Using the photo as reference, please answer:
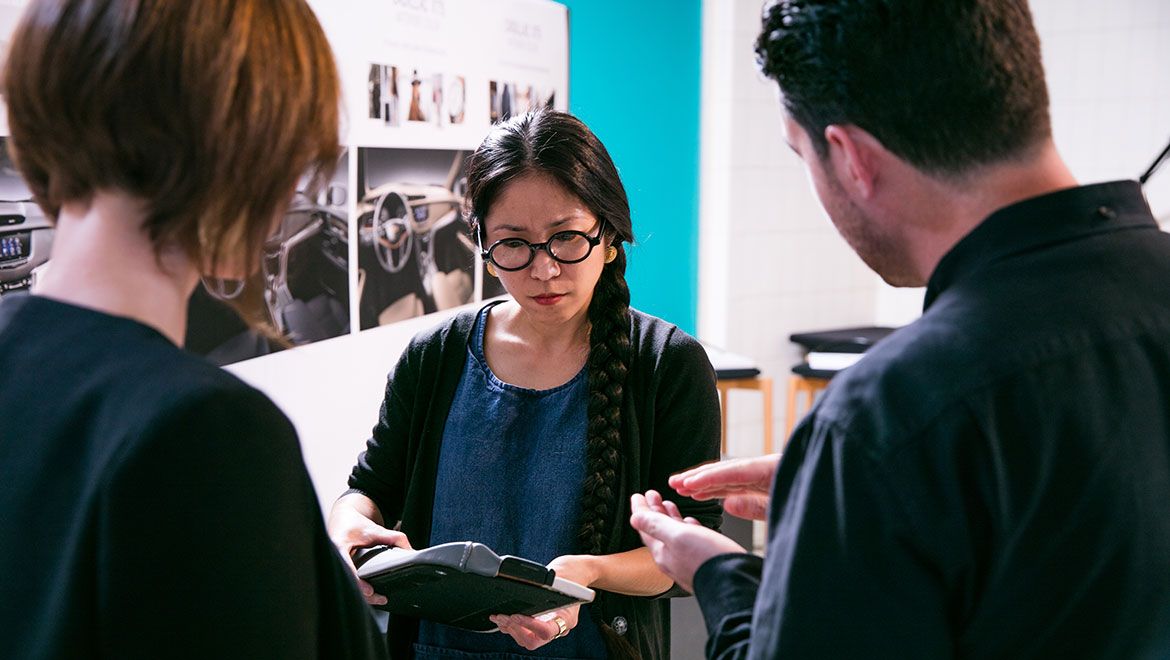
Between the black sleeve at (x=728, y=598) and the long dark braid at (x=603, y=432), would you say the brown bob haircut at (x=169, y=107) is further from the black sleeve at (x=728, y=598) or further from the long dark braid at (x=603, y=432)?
the long dark braid at (x=603, y=432)

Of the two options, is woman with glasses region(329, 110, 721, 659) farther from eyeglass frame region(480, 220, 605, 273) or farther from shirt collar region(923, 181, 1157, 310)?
shirt collar region(923, 181, 1157, 310)

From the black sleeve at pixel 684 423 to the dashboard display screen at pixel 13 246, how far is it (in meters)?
1.30

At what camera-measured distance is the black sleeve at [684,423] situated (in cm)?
177

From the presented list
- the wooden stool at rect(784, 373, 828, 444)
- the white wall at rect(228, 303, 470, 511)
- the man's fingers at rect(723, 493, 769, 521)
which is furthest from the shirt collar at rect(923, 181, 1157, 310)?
the wooden stool at rect(784, 373, 828, 444)

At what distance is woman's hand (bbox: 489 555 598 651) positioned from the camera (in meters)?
1.61

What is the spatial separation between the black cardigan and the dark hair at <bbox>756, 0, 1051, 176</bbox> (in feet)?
2.79

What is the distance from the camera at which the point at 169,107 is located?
0.80 metres

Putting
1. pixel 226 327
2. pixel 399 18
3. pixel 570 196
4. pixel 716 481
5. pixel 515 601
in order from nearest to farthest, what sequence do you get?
pixel 716 481 → pixel 515 601 → pixel 570 196 → pixel 226 327 → pixel 399 18

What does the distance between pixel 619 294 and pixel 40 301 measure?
1.20m

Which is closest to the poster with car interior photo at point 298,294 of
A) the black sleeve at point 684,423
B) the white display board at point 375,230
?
the white display board at point 375,230

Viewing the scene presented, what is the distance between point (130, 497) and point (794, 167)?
5.38 m

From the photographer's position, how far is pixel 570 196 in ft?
5.97

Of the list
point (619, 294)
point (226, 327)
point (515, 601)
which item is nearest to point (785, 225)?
point (226, 327)

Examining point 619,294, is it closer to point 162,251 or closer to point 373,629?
point 373,629
